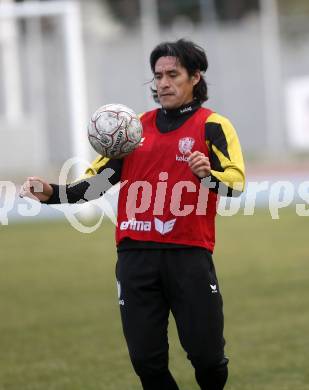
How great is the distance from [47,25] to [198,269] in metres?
22.4

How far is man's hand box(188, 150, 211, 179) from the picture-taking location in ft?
16.3

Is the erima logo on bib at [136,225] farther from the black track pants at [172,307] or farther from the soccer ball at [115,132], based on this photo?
the soccer ball at [115,132]

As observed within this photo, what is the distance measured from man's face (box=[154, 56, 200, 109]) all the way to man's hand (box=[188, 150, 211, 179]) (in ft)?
1.63

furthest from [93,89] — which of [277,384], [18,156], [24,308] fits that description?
[277,384]

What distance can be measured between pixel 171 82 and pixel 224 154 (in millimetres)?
508

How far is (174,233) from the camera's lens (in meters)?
5.29

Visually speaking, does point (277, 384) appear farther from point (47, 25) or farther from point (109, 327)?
point (47, 25)

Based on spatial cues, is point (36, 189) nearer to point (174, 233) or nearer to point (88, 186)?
point (88, 186)

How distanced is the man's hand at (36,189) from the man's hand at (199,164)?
34.4 inches

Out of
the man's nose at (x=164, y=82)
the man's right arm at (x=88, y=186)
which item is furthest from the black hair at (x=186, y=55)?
the man's right arm at (x=88, y=186)

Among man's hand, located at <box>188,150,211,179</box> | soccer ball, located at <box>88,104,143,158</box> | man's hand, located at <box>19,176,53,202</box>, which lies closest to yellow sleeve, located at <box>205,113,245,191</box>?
man's hand, located at <box>188,150,211,179</box>

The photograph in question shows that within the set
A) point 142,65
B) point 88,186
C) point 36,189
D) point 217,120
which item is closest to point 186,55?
point 217,120

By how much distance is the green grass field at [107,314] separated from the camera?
7258 millimetres

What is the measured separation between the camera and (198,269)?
5266 millimetres
